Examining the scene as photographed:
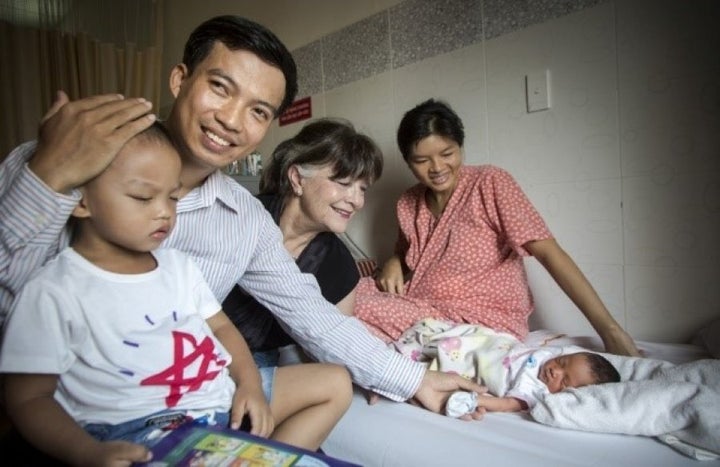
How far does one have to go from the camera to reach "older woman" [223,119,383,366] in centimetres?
122

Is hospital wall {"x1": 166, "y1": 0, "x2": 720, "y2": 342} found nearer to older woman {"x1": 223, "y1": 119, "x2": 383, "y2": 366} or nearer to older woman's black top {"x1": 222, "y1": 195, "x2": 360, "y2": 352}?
older woman {"x1": 223, "y1": 119, "x2": 383, "y2": 366}

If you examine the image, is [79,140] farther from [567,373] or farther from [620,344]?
[620,344]

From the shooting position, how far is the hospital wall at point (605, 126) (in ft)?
4.01

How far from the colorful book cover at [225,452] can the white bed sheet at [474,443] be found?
341 millimetres

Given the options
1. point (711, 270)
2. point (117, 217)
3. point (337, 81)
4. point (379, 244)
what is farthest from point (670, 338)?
point (337, 81)

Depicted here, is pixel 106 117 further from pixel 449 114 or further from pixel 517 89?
pixel 517 89

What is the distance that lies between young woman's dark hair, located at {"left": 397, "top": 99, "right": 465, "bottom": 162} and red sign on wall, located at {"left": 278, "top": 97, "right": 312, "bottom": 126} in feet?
3.28

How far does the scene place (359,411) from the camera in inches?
38.4

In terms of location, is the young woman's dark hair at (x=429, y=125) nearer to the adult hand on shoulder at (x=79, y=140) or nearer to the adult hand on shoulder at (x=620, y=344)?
the adult hand on shoulder at (x=620, y=344)

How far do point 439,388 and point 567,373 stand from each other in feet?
1.03

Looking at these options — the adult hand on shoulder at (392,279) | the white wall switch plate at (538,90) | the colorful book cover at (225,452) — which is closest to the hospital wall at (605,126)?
the white wall switch plate at (538,90)

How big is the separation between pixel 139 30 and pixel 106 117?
282cm

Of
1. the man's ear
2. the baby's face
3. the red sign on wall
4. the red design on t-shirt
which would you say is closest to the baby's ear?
the red design on t-shirt

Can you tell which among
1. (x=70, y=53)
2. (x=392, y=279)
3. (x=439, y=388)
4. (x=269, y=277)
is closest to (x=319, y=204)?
(x=269, y=277)
